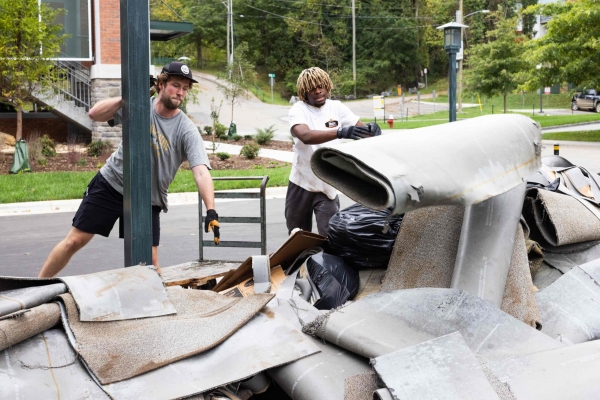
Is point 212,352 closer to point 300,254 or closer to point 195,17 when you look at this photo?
point 300,254

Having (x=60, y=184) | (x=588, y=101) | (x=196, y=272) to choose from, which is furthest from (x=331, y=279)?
(x=588, y=101)

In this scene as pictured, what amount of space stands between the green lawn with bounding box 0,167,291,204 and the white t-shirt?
7.19 m

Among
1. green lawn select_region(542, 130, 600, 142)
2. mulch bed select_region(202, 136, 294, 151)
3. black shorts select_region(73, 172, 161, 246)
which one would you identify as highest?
black shorts select_region(73, 172, 161, 246)

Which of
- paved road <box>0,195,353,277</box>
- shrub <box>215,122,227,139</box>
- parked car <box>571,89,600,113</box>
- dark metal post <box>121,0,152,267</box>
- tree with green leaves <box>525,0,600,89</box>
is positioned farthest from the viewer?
parked car <box>571,89,600,113</box>

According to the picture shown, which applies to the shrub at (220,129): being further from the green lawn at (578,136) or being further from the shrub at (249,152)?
the green lawn at (578,136)

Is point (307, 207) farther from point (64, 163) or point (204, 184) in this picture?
point (64, 163)

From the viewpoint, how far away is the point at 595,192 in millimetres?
4465

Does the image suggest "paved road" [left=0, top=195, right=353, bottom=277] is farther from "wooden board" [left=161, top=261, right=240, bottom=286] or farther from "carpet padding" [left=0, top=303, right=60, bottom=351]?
"carpet padding" [left=0, top=303, right=60, bottom=351]

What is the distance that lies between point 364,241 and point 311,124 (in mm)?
1628

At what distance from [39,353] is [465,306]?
1587 mm

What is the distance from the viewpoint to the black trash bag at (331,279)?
350 cm

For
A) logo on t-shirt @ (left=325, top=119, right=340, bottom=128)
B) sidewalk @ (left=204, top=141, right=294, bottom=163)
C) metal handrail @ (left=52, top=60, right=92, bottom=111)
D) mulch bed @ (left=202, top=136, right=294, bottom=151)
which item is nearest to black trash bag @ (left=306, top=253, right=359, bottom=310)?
logo on t-shirt @ (left=325, top=119, right=340, bottom=128)

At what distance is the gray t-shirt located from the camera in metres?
4.58

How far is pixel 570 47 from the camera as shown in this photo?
2341 centimetres
